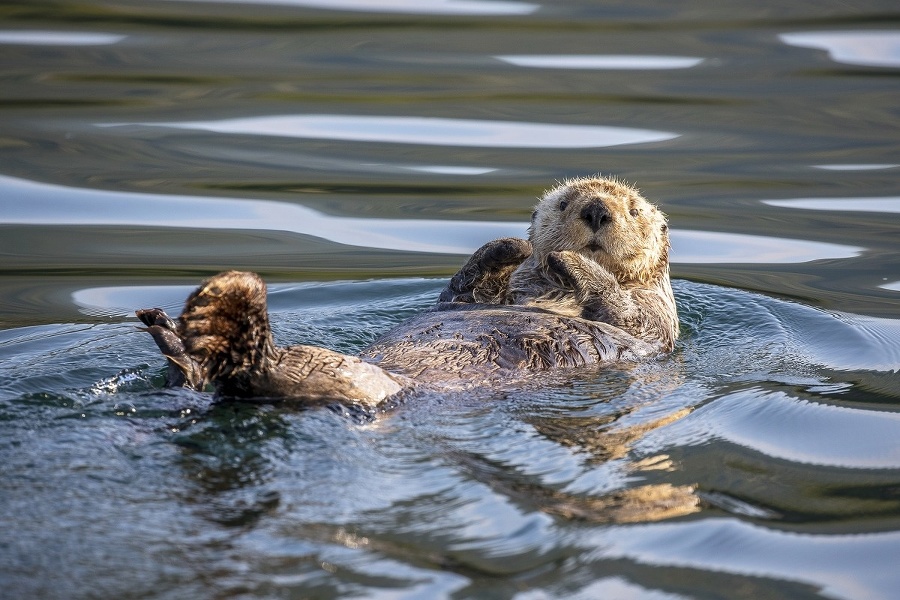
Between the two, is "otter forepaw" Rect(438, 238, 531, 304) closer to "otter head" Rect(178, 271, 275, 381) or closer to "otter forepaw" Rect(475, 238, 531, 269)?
"otter forepaw" Rect(475, 238, 531, 269)

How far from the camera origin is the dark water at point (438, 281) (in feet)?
10.8

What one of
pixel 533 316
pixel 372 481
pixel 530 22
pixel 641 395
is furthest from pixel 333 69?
pixel 372 481

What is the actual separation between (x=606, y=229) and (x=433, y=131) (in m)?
4.55

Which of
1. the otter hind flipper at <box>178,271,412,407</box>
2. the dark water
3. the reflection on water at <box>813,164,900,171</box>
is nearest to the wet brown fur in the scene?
the dark water

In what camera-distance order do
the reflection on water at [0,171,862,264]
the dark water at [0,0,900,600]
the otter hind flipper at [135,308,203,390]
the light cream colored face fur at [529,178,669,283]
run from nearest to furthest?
the dark water at [0,0,900,600] < the otter hind flipper at [135,308,203,390] < the light cream colored face fur at [529,178,669,283] < the reflection on water at [0,171,862,264]

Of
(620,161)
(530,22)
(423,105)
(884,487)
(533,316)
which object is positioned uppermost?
(530,22)

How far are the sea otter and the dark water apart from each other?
0.53ft

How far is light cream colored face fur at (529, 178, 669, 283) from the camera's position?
5.74 meters

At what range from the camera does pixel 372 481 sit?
144 inches

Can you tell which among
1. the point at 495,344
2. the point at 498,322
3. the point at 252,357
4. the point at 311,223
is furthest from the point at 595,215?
the point at 311,223

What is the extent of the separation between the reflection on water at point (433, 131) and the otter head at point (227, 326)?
19.9ft

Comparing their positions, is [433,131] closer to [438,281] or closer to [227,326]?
[438,281]

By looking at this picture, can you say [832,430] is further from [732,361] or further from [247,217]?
[247,217]

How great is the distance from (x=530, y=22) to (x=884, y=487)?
894cm
